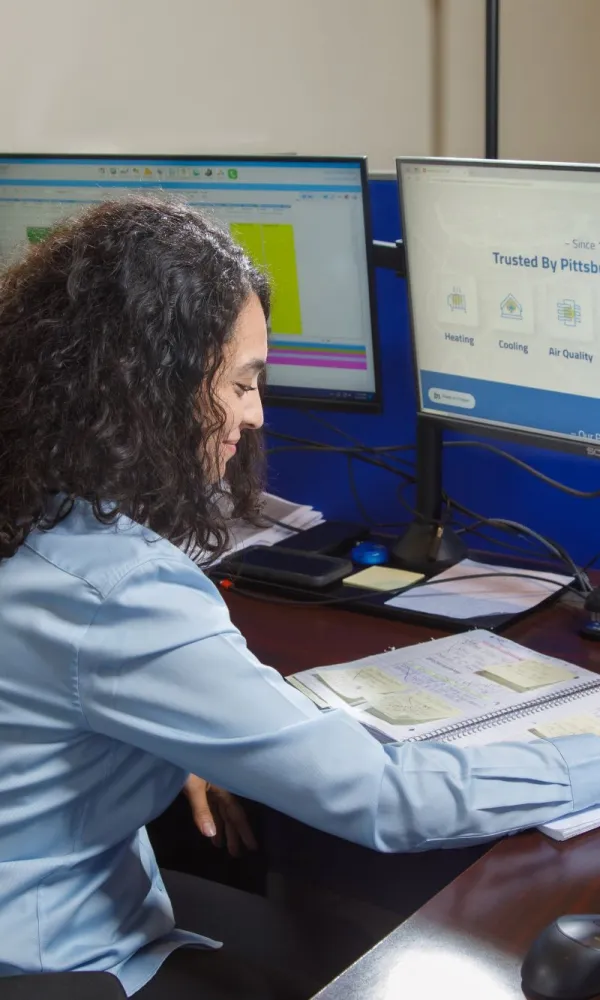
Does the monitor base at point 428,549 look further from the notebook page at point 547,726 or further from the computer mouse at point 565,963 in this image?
the computer mouse at point 565,963

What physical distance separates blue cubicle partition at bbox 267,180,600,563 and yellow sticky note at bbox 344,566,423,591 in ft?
0.59

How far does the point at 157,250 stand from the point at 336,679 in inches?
20.1

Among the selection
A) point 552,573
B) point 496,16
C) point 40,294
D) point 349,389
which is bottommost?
point 552,573

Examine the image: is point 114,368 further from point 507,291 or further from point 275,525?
point 275,525

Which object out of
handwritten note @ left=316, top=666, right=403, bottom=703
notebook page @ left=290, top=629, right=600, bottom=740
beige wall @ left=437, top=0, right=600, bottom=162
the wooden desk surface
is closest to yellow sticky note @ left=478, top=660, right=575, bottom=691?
notebook page @ left=290, top=629, right=600, bottom=740

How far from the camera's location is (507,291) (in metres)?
1.42

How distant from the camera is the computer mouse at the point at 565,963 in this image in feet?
2.36

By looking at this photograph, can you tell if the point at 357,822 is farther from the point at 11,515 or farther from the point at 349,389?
the point at 349,389

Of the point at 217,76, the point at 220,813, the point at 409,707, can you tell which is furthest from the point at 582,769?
the point at 217,76

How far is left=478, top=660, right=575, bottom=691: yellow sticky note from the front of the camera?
4.02ft

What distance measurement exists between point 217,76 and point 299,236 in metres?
1.07

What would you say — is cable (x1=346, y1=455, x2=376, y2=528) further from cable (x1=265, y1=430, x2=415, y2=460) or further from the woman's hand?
the woman's hand

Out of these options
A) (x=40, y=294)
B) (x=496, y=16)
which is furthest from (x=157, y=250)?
(x=496, y=16)

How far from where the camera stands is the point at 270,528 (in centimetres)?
180
